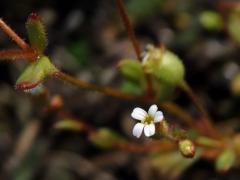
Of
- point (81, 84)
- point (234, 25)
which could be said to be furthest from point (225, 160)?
point (234, 25)

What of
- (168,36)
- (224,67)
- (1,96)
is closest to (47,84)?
(1,96)

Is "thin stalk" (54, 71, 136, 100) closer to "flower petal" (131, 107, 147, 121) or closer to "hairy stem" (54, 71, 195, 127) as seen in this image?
"hairy stem" (54, 71, 195, 127)

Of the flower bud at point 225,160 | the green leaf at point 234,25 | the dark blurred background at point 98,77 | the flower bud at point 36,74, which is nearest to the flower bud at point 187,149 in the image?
the flower bud at point 225,160

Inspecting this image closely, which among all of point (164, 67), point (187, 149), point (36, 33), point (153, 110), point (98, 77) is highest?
point (98, 77)

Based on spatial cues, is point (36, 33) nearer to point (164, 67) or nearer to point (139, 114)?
point (139, 114)

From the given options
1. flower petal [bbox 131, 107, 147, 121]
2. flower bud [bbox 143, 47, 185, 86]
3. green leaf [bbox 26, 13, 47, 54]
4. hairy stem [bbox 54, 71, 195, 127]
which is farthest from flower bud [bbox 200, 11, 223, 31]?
green leaf [bbox 26, 13, 47, 54]

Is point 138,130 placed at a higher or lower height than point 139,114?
lower
